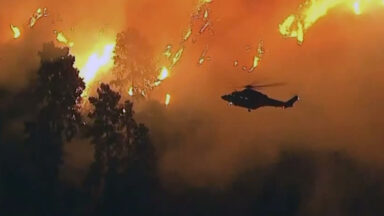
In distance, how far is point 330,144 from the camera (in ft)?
393

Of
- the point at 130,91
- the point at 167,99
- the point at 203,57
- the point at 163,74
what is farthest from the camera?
the point at 203,57

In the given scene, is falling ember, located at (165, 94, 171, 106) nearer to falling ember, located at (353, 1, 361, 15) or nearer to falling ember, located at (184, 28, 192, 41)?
falling ember, located at (184, 28, 192, 41)

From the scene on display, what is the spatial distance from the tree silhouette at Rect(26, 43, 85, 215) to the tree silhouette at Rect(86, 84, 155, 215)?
318 cm

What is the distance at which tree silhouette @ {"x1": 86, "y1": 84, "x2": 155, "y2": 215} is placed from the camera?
115 m

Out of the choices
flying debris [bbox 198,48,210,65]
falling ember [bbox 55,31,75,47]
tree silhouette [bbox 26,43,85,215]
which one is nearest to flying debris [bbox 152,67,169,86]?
flying debris [bbox 198,48,210,65]

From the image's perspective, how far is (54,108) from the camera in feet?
404

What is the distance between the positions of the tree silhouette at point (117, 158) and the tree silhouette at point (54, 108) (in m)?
3.18

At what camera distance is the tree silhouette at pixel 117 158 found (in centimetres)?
11500

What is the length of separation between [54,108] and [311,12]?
33.4 metres

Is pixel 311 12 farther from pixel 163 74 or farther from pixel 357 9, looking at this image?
pixel 163 74

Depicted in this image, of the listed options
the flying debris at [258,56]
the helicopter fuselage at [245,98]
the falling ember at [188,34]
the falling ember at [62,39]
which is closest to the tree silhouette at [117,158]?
the falling ember at [188,34]

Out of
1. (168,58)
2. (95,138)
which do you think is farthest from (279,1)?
(95,138)

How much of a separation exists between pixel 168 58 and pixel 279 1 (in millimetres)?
15739

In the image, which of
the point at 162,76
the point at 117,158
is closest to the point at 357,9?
the point at 162,76
